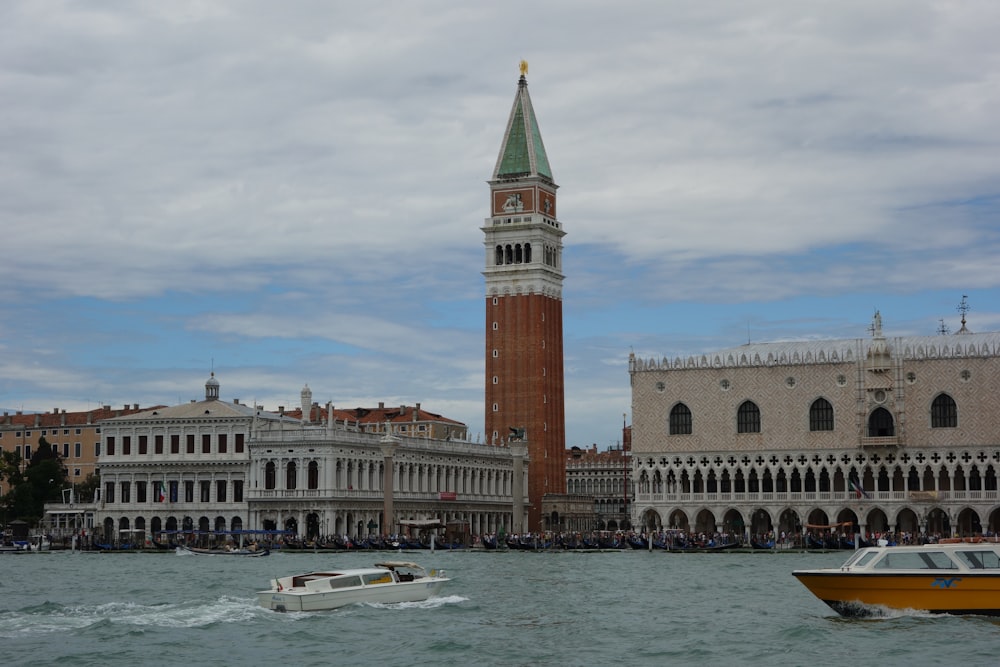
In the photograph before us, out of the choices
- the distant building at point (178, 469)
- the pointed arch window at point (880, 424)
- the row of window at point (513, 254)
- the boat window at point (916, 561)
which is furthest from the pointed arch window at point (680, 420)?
the boat window at point (916, 561)

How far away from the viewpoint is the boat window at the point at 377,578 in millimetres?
37531

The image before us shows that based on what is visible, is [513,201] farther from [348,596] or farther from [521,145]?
[348,596]

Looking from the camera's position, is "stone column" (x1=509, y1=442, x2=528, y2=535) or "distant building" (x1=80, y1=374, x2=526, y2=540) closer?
"distant building" (x1=80, y1=374, x2=526, y2=540)

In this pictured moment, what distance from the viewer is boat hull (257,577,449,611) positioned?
35719 millimetres

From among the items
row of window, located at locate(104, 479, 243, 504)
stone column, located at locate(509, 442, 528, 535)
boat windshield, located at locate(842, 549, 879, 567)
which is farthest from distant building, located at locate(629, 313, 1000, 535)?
boat windshield, located at locate(842, 549, 879, 567)

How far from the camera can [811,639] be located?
101 feet

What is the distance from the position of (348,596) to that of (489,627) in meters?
4.27

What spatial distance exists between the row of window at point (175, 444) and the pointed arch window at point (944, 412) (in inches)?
1472

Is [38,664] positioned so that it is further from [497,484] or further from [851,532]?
[497,484]

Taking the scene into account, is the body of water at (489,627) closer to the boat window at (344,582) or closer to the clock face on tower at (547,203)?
the boat window at (344,582)

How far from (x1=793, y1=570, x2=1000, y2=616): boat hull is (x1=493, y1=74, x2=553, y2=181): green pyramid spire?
250 feet

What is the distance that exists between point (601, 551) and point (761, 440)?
43.8 ft

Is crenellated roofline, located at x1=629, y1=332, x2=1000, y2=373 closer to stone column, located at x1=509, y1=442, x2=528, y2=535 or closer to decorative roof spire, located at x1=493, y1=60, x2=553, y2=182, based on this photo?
stone column, located at x1=509, y1=442, x2=528, y2=535

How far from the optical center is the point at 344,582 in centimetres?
3691
